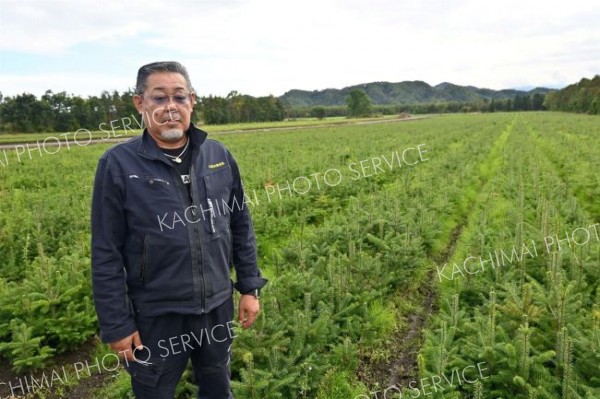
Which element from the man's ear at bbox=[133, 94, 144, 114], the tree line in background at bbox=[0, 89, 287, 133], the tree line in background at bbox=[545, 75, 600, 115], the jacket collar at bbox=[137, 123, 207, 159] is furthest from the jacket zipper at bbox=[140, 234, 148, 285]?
the tree line in background at bbox=[545, 75, 600, 115]

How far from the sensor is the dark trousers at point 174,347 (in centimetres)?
300

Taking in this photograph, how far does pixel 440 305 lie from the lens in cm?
640

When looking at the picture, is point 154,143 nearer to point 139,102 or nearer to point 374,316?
point 139,102

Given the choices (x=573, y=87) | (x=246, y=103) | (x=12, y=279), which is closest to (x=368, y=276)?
(x=12, y=279)

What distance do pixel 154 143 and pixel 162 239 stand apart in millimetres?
679

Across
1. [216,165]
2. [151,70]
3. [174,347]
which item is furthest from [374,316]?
[151,70]

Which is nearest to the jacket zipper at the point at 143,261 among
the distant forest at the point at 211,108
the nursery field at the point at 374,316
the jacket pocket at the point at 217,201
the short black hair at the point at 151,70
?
the jacket pocket at the point at 217,201

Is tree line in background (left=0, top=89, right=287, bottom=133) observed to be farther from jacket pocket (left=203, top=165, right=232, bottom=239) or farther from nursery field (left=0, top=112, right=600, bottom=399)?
jacket pocket (left=203, top=165, right=232, bottom=239)

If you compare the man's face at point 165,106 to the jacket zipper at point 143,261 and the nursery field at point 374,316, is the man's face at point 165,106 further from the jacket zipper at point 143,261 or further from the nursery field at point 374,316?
the nursery field at point 374,316

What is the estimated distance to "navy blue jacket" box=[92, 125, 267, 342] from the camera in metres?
2.77

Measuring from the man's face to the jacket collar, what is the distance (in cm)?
6

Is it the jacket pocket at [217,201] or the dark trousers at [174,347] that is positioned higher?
the jacket pocket at [217,201]

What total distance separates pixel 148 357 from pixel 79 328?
2957mm

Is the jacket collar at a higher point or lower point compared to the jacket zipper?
higher
